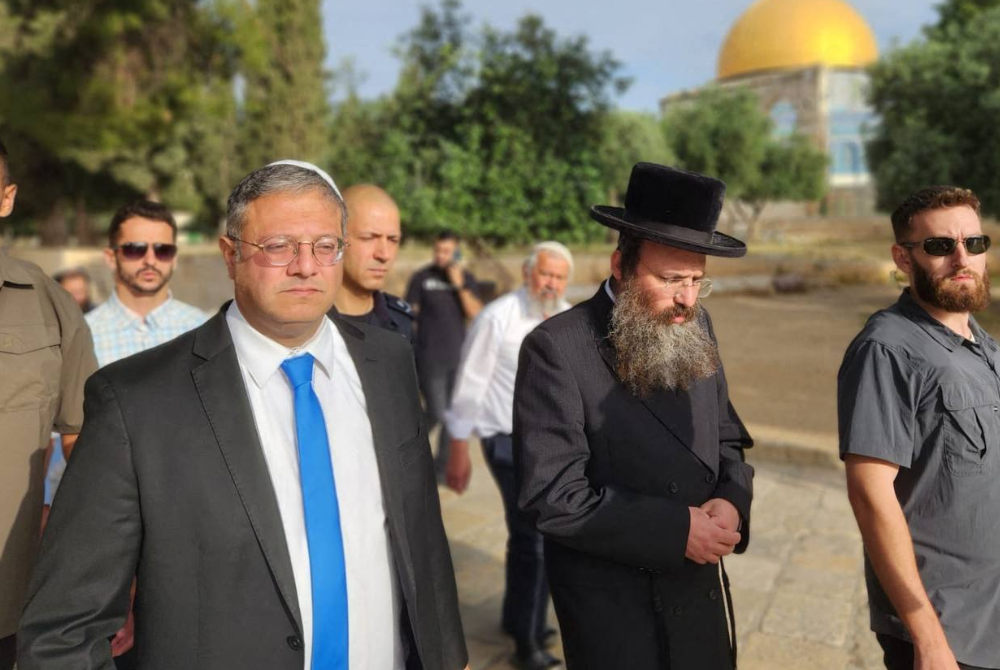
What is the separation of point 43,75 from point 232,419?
3032 cm

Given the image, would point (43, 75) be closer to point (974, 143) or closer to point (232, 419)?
point (974, 143)

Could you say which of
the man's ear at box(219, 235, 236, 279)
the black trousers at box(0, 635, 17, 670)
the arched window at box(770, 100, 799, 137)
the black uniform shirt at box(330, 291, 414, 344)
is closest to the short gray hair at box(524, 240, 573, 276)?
the black uniform shirt at box(330, 291, 414, 344)

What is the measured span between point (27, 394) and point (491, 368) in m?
2.36

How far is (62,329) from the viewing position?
2436 mm

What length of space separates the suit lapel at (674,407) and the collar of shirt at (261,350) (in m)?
0.83

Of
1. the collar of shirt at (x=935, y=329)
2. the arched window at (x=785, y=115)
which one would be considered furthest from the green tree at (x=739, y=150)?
the collar of shirt at (x=935, y=329)

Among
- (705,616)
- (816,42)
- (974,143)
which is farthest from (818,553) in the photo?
(816,42)

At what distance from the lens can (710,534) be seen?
7.02 ft

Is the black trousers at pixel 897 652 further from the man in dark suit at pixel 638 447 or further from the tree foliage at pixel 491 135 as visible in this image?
the tree foliage at pixel 491 135

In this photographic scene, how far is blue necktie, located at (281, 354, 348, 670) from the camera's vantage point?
1.74 m

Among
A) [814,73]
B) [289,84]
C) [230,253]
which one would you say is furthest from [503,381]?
[814,73]

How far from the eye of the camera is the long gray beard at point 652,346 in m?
2.27

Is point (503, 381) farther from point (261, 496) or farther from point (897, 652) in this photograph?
point (261, 496)

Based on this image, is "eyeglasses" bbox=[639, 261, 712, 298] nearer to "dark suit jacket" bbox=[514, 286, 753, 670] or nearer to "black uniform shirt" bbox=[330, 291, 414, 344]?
"dark suit jacket" bbox=[514, 286, 753, 670]
